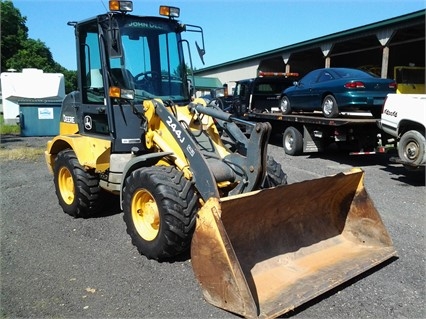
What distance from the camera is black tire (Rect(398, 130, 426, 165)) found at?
7711 millimetres

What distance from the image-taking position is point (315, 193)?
14.3ft

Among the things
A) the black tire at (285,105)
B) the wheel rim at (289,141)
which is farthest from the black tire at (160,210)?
the black tire at (285,105)

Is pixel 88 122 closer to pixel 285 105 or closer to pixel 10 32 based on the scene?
pixel 285 105

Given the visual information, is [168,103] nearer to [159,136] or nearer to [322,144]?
[159,136]

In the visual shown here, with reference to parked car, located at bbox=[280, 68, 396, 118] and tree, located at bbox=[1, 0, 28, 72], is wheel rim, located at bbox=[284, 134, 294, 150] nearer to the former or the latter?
parked car, located at bbox=[280, 68, 396, 118]

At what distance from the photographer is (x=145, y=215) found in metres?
4.46

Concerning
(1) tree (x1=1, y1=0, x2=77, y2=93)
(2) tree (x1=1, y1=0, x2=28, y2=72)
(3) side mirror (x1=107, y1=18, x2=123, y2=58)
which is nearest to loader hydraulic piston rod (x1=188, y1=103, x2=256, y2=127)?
(3) side mirror (x1=107, y1=18, x2=123, y2=58)

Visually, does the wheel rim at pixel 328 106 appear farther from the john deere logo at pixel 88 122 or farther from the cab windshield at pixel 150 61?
the john deere logo at pixel 88 122

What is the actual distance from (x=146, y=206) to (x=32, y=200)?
11.3 feet

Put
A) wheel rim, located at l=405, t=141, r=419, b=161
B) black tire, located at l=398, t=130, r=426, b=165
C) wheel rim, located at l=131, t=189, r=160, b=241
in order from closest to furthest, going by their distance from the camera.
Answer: wheel rim, located at l=131, t=189, r=160, b=241 → black tire, located at l=398, t=130, r=426, b=165 → wheel rim, located at l=405, t=141, r=419, b=161

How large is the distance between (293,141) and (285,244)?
25.9 feet

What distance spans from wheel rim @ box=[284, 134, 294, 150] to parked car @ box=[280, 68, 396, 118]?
964 millimetres

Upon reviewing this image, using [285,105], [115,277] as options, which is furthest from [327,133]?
[115,277]

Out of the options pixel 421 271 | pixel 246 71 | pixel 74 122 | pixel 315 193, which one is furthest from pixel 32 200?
pixel 246 71
